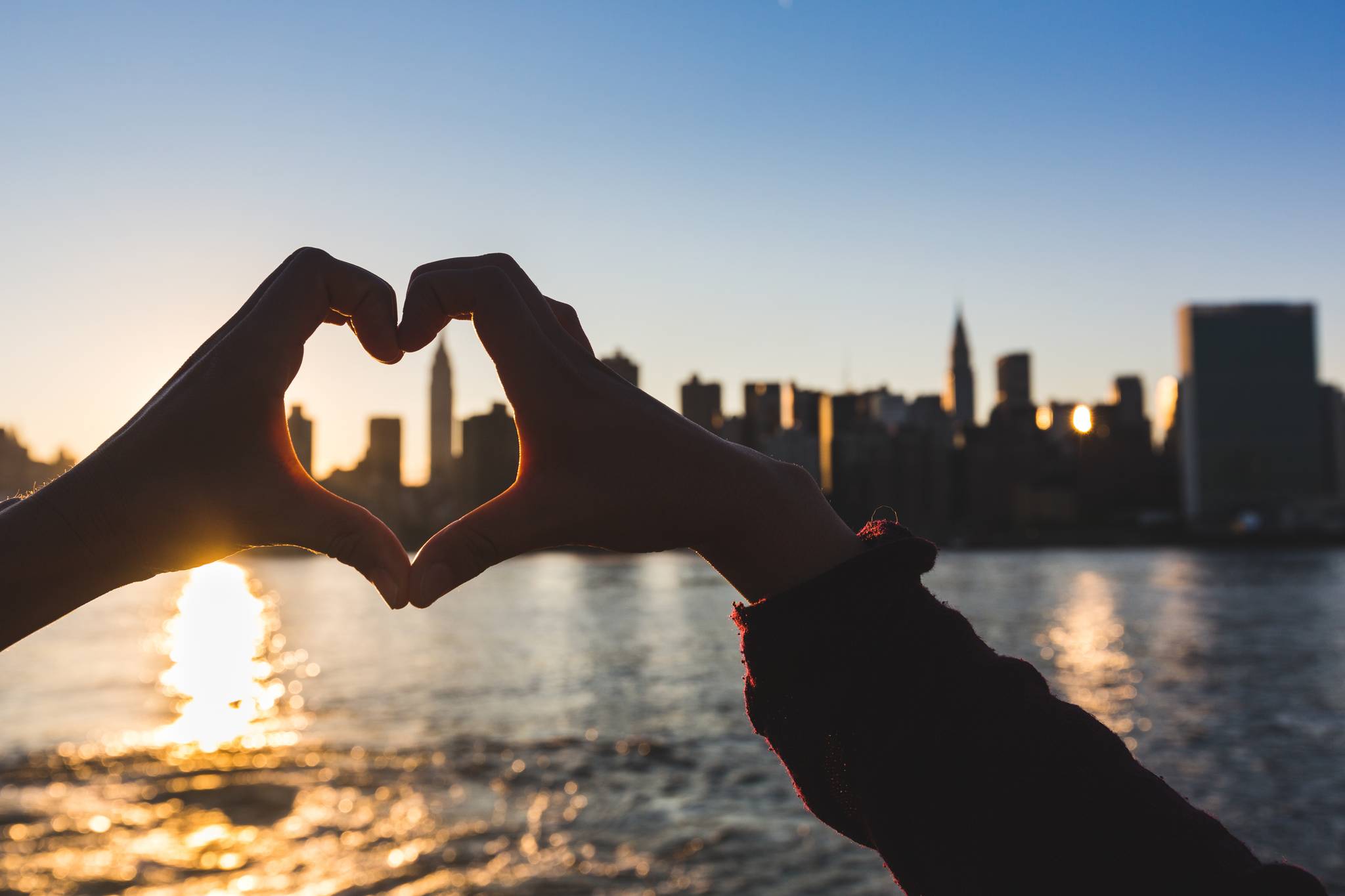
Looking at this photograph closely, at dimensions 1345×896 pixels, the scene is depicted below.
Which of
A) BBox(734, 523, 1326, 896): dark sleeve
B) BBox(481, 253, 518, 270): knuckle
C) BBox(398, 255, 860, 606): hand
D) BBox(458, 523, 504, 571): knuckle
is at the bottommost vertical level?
BBox(734, 523, 1326, 896): dark sleeve

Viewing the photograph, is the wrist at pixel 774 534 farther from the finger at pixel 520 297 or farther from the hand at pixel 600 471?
the finger at pixel 520 297

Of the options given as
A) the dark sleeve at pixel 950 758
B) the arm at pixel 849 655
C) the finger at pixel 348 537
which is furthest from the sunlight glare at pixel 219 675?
the dark sleeve at pixel 950 758

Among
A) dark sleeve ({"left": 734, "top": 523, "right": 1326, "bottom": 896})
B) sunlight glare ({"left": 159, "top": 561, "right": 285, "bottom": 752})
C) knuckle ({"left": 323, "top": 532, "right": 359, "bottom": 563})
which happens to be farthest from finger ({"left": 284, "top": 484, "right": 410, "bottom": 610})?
sunlight glare ({"left": 159, "top": 561, "right": 285, "bottom": 752})

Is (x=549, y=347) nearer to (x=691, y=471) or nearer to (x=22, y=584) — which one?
(x=691, y=471)

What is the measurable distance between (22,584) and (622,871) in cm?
1658

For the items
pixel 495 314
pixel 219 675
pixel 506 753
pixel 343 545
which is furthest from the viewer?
pixel 219 675

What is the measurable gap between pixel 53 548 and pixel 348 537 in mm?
381

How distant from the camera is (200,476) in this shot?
128 cm

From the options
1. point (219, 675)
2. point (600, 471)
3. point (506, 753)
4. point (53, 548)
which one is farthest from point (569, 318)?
point (219, 675)

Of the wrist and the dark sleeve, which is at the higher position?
the wrist

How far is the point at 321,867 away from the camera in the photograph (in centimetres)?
1592

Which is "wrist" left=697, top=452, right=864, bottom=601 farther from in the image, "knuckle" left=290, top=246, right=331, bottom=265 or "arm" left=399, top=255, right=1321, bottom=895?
"knuckle" left=290, top=246, right=331, bottom=265

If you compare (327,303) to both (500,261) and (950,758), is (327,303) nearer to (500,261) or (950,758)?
(500,261)

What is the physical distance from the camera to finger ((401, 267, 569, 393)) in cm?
131
